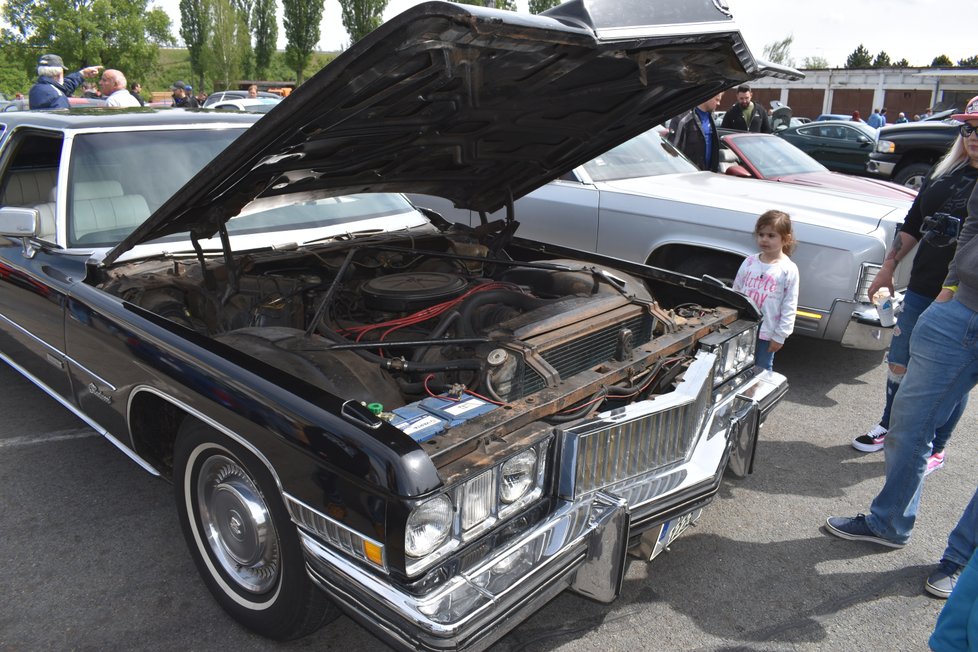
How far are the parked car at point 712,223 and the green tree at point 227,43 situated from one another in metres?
47.1

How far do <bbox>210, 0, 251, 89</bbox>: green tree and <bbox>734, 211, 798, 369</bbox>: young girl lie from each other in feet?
162

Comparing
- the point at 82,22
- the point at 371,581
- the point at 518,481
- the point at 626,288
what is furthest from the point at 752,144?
the point at 82,22

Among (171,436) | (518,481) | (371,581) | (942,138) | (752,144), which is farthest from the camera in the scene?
(942,138)

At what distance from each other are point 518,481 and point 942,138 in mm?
12691

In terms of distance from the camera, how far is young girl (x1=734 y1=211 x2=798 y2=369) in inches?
144

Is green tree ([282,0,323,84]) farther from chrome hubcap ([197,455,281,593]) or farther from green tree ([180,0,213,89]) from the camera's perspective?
chrome hubcap ([197,455,281,593])

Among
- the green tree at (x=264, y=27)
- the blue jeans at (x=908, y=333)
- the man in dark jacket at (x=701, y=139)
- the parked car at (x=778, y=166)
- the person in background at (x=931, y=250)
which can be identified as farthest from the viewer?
the green tree at (x=264, y=27)

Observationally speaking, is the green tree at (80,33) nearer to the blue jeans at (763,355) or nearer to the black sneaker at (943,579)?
the blue jeans at (763,355)

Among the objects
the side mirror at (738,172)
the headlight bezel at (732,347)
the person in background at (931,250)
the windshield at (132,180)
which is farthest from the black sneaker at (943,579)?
the side mirror at (738,172)

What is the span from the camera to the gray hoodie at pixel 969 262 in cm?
241

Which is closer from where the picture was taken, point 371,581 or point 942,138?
point 371,581

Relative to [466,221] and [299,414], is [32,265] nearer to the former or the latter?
[299,414]

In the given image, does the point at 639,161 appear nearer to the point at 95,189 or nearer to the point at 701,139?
the point at 701,139

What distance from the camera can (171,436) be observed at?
107 inches
